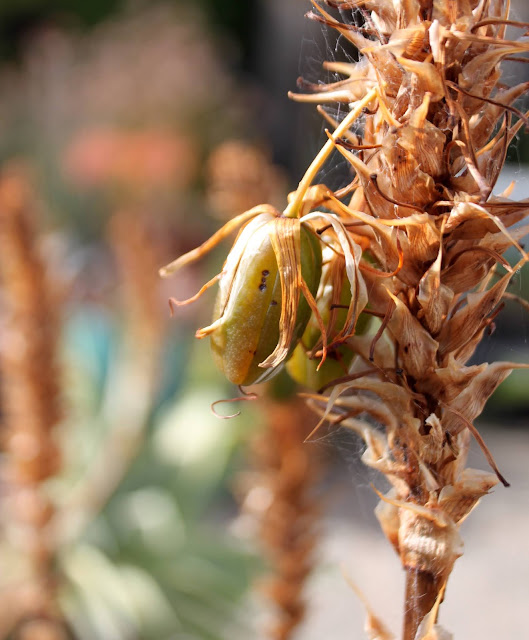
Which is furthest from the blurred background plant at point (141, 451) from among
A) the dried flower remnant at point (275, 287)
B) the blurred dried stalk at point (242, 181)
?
the dried flower remnant at point (275, 287)

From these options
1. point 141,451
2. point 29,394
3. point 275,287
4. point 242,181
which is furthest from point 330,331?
point 141,451

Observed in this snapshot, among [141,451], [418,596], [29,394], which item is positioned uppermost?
[418,596]

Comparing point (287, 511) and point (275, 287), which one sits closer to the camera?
point (275, 287)

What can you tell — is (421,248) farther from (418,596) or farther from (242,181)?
(242,181)

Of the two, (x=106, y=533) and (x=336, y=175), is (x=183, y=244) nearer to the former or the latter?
(x=106, y=533)

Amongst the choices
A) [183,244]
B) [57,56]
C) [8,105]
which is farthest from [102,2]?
[183,244]

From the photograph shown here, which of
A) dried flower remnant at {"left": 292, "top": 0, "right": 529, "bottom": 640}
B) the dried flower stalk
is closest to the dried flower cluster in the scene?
dried flower remnant at {"left": 292, "top": 0, "right": 529, "bottom": 640}
